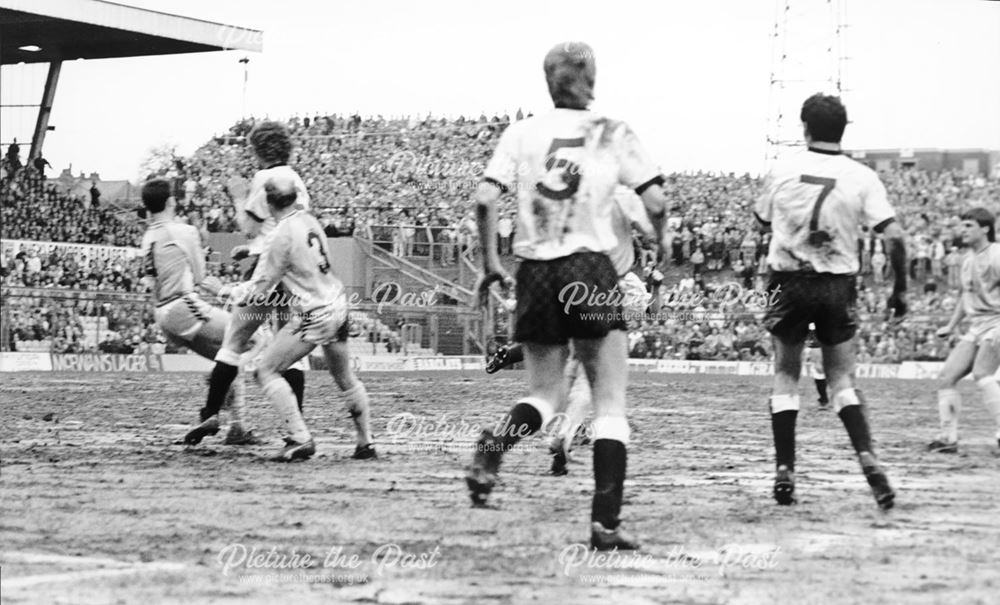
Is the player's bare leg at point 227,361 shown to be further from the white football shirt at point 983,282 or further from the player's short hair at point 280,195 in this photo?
the white football shirt at point 983,282

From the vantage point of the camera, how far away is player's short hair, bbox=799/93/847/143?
8164 millimetres

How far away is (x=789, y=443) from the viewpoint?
8.10 meters

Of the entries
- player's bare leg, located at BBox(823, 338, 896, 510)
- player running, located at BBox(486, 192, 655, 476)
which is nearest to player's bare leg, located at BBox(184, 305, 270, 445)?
player running, located at BBox(486, 192, 655, 476)

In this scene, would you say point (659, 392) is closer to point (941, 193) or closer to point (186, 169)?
point (941, 193)

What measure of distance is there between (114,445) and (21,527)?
481 centimetres

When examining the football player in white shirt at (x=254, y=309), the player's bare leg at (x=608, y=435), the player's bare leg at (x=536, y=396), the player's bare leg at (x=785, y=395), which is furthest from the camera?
the football player in white shirt at (x=254, y=309)

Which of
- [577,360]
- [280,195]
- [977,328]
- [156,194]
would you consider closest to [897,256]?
[577,360]

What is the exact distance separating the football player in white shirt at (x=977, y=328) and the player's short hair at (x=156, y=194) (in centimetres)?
622

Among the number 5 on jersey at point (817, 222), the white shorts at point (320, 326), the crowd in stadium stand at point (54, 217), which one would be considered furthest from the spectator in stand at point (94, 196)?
the number 5 on jersey at point (817, 222)

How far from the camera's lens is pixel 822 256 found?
317 inches

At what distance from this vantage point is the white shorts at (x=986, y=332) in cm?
1222

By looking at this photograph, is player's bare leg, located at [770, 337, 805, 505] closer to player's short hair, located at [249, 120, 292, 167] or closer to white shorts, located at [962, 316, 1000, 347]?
player's short hair, located at [249, 120, 292, 167]

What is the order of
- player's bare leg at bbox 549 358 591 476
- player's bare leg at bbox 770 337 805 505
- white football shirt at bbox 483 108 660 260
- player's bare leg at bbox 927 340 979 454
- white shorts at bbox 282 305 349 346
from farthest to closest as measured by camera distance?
player's bare leg at bbox 927 340 979 454 → white shorts at bbox 282 305 349 346 → player's bare leg at bbox 549 358 591 476 → player's bare leg at bbox 770 337 805 505 → white football shirt at bbox 483 108 660 260

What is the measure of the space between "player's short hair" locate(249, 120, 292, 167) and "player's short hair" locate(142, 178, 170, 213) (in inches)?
34.7
